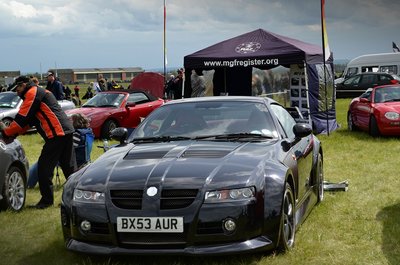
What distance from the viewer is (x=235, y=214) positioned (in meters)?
4.33

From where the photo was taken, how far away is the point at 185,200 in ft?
14.3

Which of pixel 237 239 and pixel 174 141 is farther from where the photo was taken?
pixel 174 141

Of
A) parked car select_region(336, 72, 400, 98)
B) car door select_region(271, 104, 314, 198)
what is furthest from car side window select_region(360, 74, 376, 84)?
car door select_region(271, 104, 314, 198)

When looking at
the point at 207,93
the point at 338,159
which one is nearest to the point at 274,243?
the point at 338,159

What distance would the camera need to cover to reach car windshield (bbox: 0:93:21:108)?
693 inches

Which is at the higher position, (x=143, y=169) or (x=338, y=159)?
(x=143, y=169)

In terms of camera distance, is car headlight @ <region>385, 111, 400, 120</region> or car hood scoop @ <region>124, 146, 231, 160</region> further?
car headlight @ <region>385, 111, 400, 120</region>

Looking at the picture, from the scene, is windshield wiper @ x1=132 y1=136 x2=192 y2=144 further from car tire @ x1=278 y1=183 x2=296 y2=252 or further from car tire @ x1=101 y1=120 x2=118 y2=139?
car tire @ x1=101 y1=120 x2=118 y2=139

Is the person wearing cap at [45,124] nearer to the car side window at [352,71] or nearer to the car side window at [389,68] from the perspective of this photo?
the car side window at [389,68]

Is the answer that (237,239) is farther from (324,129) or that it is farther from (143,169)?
(324,129)

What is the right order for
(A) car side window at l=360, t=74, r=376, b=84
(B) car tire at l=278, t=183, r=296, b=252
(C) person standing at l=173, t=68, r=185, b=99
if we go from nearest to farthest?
(B) car tire at l=278, t=183, r=296, b=252, (C) person standing at l=173, t=68, r=185, b=99, (A) car side window at l=360, t=74, r=376, b=84

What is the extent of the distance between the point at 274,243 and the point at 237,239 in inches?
13.3

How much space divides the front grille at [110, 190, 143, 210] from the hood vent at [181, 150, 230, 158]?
68cm

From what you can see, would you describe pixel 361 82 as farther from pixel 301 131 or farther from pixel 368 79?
pixel 301 131
